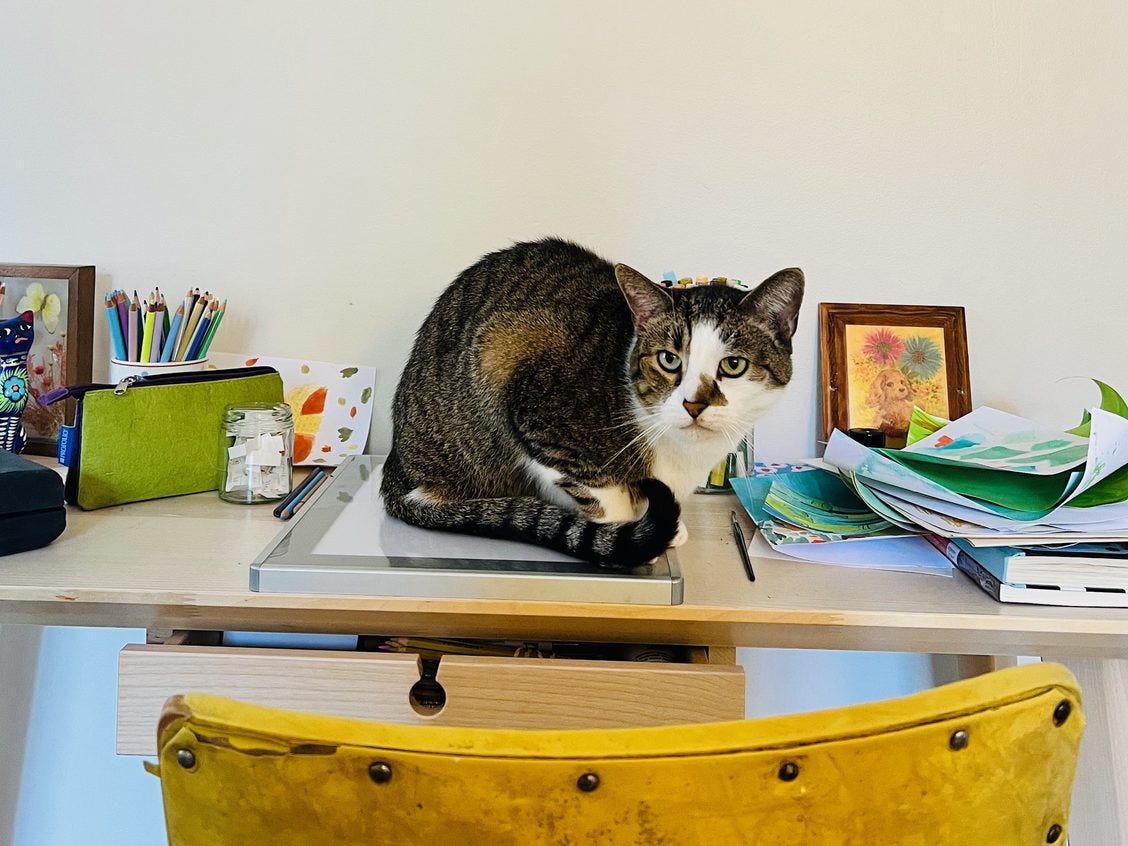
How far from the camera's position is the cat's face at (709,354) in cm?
94

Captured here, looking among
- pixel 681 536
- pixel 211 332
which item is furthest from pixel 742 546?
pixel 211 332

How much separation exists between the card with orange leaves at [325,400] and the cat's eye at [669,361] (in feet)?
1.73

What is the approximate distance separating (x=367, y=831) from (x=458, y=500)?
0.64 m

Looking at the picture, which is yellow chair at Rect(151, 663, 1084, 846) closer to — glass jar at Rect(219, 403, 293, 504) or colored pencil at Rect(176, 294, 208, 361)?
glass jar at Rect(219, 403, 293, 504)

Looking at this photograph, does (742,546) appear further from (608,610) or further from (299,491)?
(299,491)

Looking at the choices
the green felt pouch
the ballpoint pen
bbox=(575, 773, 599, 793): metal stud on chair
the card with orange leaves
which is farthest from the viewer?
the card with orange leaves

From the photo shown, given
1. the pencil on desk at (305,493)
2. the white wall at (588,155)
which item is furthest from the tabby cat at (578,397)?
the white wall at (588,155)

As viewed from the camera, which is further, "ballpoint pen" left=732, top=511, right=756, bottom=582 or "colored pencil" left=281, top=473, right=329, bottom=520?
"colored pencil" left=281, top=473, right=329, bottom=520

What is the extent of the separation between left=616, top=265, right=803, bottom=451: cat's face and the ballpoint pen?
12 cm

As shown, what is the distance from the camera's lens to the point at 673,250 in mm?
1279

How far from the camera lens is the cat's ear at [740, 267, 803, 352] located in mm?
947

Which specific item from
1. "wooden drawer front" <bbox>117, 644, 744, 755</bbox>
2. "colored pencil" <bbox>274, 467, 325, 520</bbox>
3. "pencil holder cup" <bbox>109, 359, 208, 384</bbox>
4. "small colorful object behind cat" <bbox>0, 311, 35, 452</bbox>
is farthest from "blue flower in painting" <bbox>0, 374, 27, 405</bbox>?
"wooden drawer front" <bbox>117, 644, 744, 755</bbox>

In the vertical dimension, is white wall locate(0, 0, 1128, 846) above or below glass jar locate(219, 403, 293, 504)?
above

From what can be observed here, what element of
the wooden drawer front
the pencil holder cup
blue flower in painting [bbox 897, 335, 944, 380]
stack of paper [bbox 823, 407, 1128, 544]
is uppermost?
blue flower in painting [bbox 897, 335, 944, 380]
